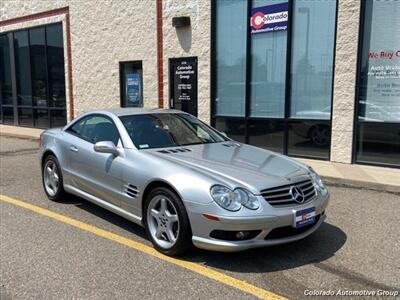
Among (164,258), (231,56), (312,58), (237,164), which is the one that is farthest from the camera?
(231,56)

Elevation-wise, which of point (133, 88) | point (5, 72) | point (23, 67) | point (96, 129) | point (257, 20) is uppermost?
point (257, 20)

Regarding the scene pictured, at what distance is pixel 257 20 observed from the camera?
34.0 ft

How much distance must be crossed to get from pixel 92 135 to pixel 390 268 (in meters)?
3.78

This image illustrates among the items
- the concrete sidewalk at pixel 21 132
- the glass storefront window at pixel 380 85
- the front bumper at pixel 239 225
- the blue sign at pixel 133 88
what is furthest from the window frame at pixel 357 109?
the concrete sidewalk at pixel 21 132

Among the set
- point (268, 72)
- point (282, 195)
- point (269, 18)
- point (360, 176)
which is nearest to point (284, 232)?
point (282, 195)

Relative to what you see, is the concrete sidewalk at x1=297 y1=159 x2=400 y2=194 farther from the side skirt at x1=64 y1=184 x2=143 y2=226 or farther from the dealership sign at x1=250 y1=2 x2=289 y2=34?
the side skirt at x1=64 y1=184 x2=143 y2=226

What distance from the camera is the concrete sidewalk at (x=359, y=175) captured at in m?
7.20

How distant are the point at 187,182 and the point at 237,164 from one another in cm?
68

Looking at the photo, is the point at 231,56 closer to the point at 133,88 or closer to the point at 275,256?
the point at 133,88

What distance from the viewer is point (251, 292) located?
3.53m

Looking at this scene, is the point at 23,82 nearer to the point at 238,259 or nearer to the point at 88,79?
the point at 88,79

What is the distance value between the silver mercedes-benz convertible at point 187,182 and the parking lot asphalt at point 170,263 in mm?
265

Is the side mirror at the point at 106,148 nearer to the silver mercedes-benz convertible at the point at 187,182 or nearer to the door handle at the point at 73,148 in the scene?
the silver mercedes-benz convertible at the point at 187,182

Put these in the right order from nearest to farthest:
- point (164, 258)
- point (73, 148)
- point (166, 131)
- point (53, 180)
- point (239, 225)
→ point (239, 225), point (164, 258), point (166, 131), point (73, 148), point (53, 180)
